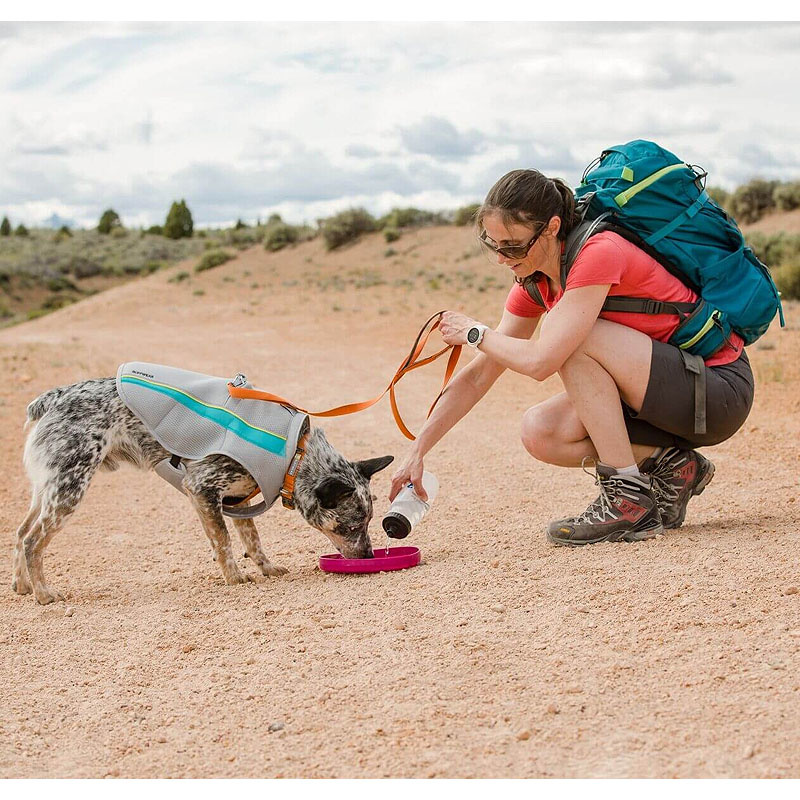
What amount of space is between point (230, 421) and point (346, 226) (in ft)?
115

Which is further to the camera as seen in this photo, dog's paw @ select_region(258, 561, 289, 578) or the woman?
dog's paw @ select_region(258, 561, 289, 578)

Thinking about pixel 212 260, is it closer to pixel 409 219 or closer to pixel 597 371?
pixel 409 219

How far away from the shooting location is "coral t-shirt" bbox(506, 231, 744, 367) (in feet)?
15.0

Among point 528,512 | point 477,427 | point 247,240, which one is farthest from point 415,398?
point 247,240

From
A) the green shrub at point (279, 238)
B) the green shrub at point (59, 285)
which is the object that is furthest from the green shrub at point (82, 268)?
the green shrub at point (279, 238)

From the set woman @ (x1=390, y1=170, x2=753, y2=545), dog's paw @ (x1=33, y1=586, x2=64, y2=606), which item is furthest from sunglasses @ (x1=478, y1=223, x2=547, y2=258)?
dog's paw @ (x1=33, y1=586, x2=64, y2=606)

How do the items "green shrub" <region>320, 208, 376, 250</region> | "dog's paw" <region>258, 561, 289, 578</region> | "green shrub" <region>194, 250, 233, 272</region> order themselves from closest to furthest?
"dog's paw" <region>258, 561, 289, 578</region>, "green shrub" <region>194, 250, 233, 272</region>, "green shrub" <region>320, 208, 376, 250</region>

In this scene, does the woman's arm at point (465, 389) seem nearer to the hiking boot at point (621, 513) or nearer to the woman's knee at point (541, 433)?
the woman's knee at point (541, 433)

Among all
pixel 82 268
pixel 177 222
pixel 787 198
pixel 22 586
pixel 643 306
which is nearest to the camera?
pixel 643 306

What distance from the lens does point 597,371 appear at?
485cm

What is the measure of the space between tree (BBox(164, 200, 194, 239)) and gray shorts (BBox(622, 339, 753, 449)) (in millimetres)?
62977

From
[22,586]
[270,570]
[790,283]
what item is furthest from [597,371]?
[790,283]

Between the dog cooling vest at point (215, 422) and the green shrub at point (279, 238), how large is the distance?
36.5 m

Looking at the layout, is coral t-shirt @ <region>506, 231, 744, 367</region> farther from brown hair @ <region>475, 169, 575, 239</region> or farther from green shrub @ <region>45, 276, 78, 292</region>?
green shrub @ <region>45, 276, 78, 292</region>
